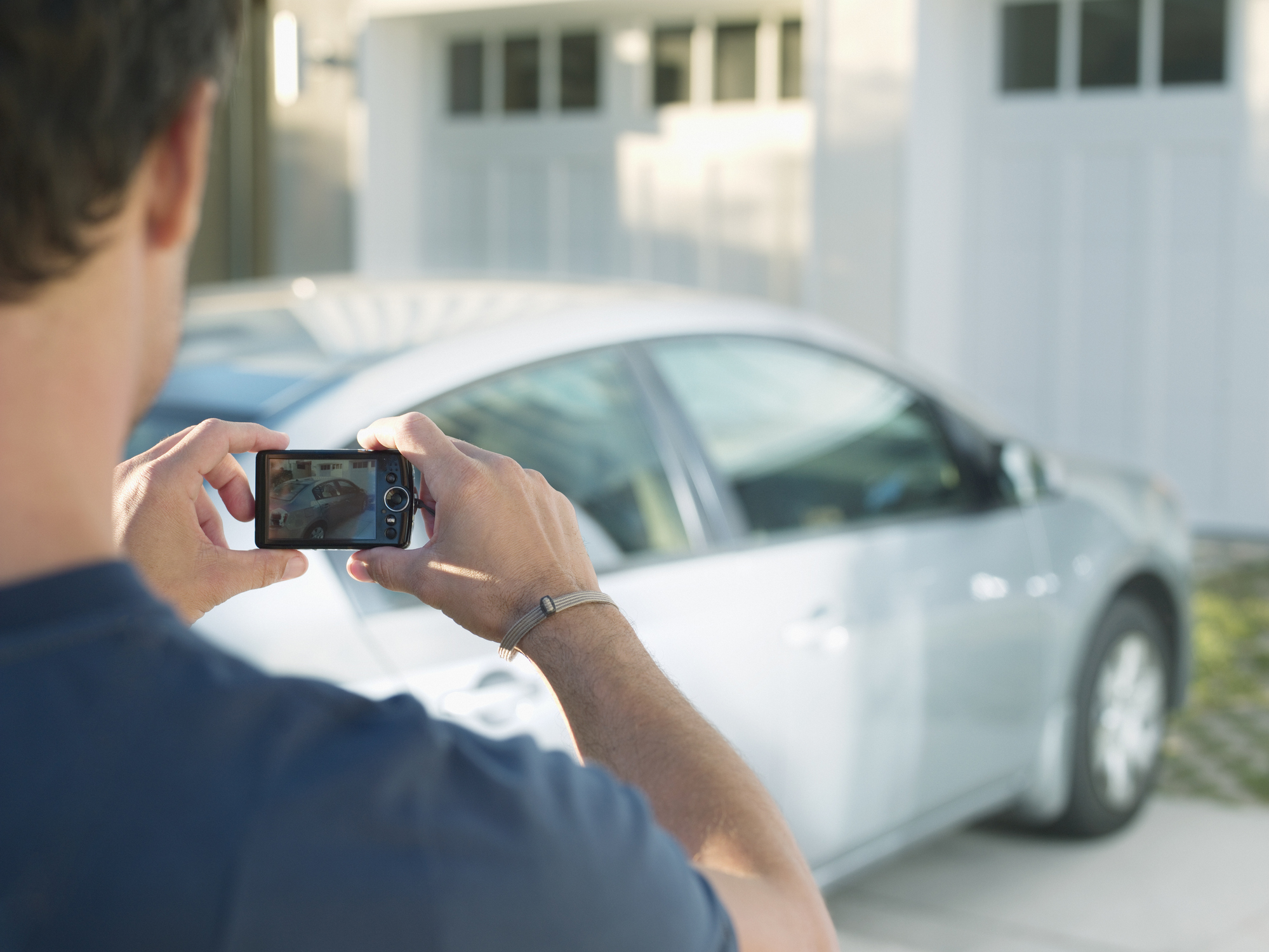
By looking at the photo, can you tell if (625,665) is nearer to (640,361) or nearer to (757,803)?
(757,803)

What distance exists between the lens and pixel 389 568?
1.19 m

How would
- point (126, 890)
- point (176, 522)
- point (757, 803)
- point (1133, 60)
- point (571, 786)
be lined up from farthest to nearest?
point (1133, 60), point (176, 522), point (757, 803), point (571, 786), point (126, 890)

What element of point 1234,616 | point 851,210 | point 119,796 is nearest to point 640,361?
point 119,796

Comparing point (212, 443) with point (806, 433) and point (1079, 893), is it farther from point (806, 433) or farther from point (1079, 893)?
A: point (1079, 893)

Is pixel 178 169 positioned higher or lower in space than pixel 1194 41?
lower

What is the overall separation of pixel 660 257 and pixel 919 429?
189 inches

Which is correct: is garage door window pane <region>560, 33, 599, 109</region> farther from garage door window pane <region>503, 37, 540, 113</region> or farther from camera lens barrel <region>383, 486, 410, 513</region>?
camera lens barrel <region>383, 486, 410, 513</region>

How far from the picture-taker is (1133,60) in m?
7.36

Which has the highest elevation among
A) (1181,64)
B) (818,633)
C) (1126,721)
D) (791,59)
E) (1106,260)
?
(791,59)

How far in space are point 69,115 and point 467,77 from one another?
330 inches

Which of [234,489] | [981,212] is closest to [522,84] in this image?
[981,212]

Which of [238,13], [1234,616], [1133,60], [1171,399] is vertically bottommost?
[1234,616]

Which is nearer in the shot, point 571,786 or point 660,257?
point 571,786

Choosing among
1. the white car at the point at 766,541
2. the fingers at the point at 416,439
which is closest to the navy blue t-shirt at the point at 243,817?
the fingers at the point at 416,439
